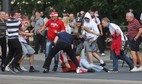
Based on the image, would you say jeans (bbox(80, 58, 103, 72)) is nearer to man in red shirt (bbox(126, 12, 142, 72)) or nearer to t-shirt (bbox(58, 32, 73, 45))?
t-shirt (bbox(58, 32, 73, 45))

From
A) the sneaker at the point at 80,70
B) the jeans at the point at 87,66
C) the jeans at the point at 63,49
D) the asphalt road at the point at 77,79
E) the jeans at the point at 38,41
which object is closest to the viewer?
the asphalt road at the point at 77,79

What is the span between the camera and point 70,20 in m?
23.4

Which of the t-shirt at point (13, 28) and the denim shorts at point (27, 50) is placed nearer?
the t-shirt at point (13, 28)

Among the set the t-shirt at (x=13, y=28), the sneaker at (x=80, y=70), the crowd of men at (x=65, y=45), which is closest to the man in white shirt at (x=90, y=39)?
the crowd of men at (x=65, y=45)

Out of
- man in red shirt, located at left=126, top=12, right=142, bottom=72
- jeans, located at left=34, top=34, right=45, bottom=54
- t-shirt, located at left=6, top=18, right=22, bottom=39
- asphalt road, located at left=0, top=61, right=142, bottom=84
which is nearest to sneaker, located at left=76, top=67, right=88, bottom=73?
asphalt road, located at left=0, top=61, right=142, bottom=84

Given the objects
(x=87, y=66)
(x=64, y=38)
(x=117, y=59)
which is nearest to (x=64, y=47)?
(x=64, y=38)

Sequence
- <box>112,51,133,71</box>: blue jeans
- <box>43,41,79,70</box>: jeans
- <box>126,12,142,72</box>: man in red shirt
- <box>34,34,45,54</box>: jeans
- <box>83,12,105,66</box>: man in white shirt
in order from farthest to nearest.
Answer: <box>34,34,45,54</box>: jeans, <box>83,12,105,66</box>: man in white shirt, <box>126,12,142,72</box>: man in red shirt, <box>112,51,133,71</box>: blue jeans, <box>43,41,79,70</box>: jeans

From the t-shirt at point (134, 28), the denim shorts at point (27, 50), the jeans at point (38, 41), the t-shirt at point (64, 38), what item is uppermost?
the t-shirt at point (134, 28)

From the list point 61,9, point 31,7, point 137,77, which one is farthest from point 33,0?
point 137,77

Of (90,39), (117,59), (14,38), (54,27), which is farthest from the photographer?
(90,39)

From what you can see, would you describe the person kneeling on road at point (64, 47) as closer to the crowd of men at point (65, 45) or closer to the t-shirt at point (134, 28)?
the crowd of men at point (65, 45)

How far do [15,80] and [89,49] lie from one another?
3522mm

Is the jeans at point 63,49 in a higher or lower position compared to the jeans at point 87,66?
higher

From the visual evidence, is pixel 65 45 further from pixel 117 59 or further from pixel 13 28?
pixel 117 59
